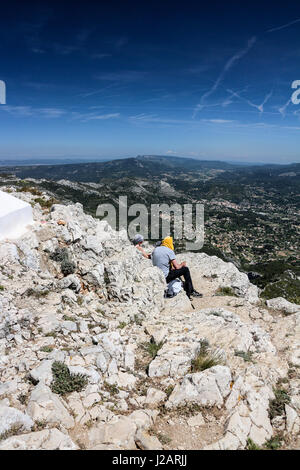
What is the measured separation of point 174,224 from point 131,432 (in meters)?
101

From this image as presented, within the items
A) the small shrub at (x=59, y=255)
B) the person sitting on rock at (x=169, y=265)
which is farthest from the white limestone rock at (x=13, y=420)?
the person sitting on rock at (x=169, y=265)

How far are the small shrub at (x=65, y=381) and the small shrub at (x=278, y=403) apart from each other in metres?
3.76

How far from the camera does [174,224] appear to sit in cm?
10444

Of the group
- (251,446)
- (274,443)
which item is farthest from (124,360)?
(274,443)

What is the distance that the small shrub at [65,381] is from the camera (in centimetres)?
458

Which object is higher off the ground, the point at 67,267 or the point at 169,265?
the point at 67,267

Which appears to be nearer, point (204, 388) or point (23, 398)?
point (23, 398)

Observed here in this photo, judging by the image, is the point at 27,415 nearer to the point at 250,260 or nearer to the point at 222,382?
the point at 222,382

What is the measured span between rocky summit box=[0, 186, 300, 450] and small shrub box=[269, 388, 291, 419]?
0.06 feet

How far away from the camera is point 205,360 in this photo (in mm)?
5898

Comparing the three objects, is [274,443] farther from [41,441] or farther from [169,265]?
[169,265]

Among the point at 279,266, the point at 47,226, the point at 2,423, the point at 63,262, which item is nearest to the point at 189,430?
the point at 2,423

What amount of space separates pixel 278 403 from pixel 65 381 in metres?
4.35

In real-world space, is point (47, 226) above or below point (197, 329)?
above
